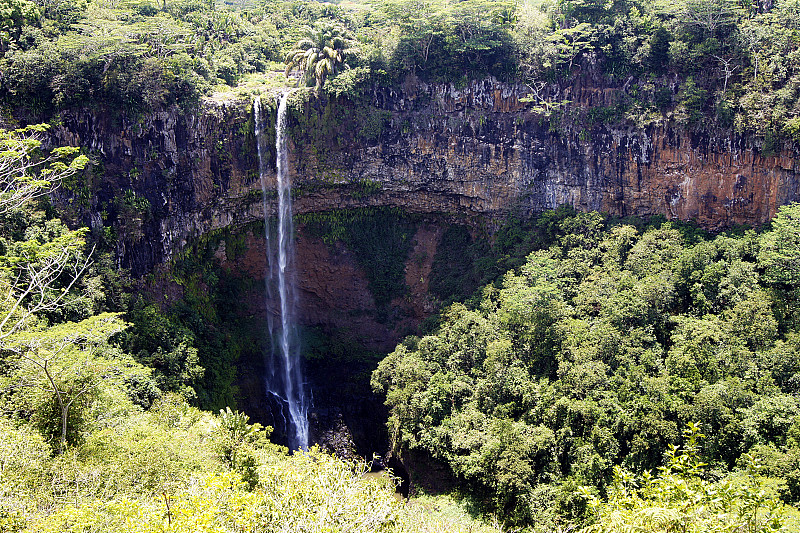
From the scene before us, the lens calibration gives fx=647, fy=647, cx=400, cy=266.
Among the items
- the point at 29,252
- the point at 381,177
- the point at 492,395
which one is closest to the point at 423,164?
the point at 381,177

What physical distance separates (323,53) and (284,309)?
10.3 meters

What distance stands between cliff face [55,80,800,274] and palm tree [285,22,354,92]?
108 centimetres

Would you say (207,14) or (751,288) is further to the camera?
(207,14)

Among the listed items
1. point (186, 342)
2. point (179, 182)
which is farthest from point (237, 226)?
point (186, 342)

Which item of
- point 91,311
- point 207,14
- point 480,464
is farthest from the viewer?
point 207,14

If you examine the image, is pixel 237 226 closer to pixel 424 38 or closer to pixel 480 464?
pixel 424 38

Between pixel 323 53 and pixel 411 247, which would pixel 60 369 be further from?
pixel 411 247

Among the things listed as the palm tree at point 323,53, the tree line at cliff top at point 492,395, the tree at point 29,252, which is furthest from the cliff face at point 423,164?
the tree at point 29,252

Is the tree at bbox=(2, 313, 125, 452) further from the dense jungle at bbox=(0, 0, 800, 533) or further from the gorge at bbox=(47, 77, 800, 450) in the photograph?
the gorge at bbox=(47, 77, 800, 450)

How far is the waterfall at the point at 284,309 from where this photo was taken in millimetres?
24781

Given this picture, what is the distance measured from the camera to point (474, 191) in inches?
1019

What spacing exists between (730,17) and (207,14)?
65.4 ft

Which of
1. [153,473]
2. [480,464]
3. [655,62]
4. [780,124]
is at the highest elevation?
[655,62]

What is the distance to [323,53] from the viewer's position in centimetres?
2423
